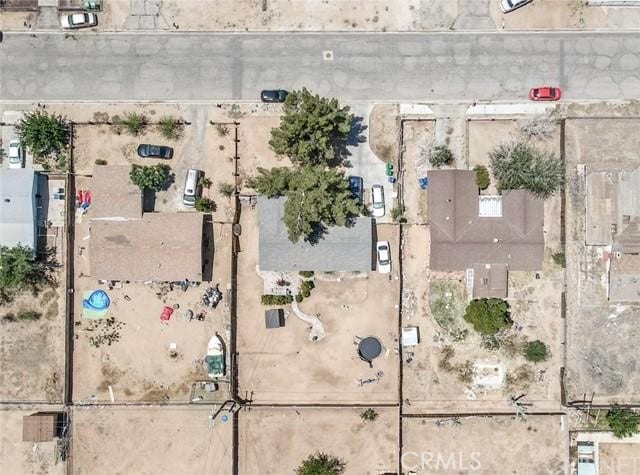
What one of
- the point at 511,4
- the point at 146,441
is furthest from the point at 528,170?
the point at 146,441

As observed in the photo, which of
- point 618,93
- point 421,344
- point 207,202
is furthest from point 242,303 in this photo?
point 618,93

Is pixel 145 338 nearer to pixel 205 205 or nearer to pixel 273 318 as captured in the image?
pixel 273 318

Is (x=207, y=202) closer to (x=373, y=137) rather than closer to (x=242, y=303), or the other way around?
(x=242, y=303)

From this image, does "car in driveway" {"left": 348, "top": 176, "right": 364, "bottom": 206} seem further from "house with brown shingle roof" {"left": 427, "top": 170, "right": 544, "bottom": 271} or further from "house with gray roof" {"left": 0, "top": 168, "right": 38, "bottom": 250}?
"house with gray roof" {"left": 0, "top": 168, "right": 38, "bottom": 250}

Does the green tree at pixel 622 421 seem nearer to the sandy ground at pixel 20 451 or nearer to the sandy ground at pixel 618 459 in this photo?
the sandy ground at pixel 618 459

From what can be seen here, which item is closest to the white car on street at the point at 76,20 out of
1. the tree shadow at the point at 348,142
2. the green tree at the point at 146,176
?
the green tree at the point at 146,176
